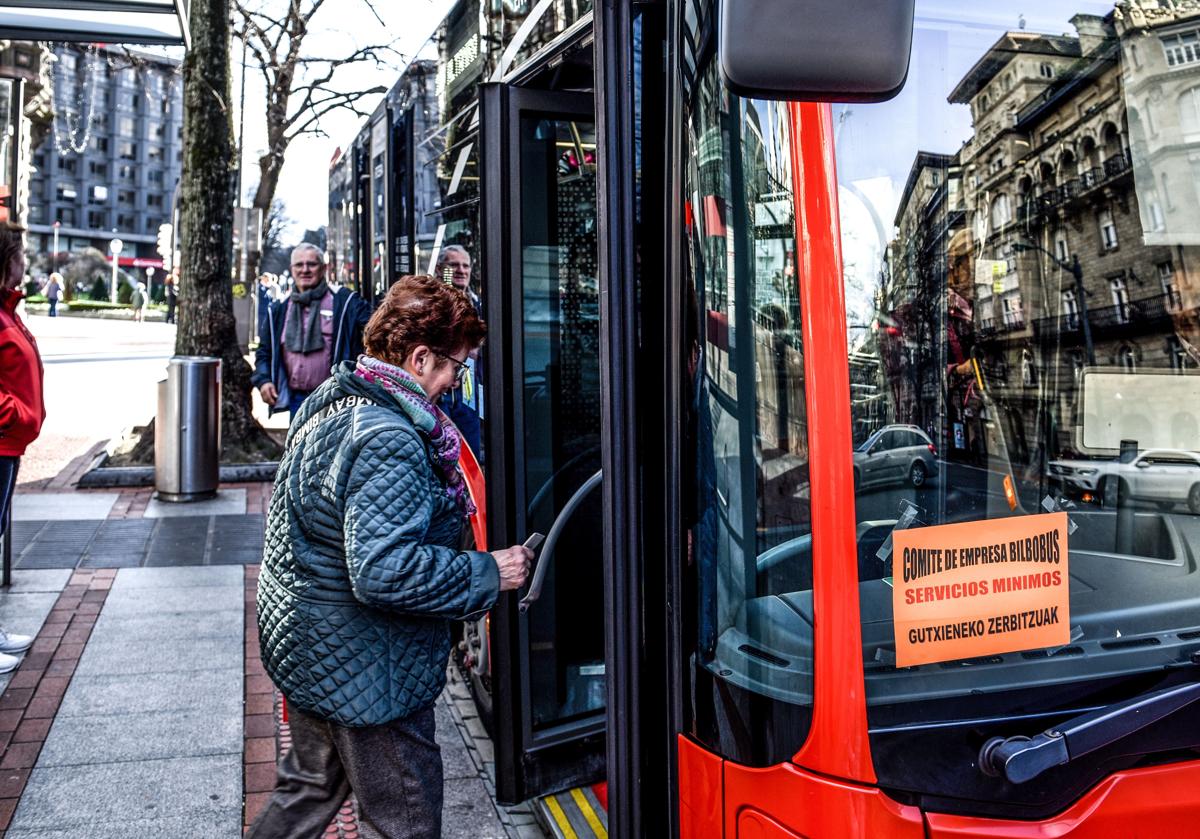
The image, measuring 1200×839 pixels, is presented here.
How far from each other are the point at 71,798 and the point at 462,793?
4.13 ft

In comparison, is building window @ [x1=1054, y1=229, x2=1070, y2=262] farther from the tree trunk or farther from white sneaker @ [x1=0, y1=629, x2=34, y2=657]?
the tree trunk

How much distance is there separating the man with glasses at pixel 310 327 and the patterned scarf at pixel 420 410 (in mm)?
4867

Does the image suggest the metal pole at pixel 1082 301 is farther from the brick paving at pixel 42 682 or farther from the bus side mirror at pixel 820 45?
the brick paving at pixel 42 682

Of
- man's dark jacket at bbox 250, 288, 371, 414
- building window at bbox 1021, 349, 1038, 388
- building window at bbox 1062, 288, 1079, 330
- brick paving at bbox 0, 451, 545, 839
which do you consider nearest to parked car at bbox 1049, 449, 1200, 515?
building window at bbox 1021, 349, 1038, 388

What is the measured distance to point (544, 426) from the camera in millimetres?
3514

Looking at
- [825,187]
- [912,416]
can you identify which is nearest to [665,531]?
[912,416]

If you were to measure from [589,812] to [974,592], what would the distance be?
1.77 meters

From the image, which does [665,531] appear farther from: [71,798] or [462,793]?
[71,798]

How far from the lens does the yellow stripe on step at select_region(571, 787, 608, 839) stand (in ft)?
10.5

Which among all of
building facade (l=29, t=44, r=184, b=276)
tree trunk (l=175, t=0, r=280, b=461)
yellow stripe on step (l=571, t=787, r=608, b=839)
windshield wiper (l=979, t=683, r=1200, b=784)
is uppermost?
building facade (l=29, t=44, r=184, b=276)

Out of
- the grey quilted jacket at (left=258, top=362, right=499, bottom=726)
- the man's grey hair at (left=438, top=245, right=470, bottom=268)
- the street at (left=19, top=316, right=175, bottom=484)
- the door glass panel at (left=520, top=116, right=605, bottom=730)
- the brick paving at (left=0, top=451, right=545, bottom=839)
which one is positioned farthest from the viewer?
the street at (left=19, top=316, right=175, bottom=484)

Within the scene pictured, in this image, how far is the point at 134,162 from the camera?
336ft

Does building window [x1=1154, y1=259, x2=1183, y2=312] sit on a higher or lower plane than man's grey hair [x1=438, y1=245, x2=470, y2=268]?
lower

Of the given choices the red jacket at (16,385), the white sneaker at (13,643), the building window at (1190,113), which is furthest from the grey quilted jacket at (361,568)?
the white sneaker at (13,643)
